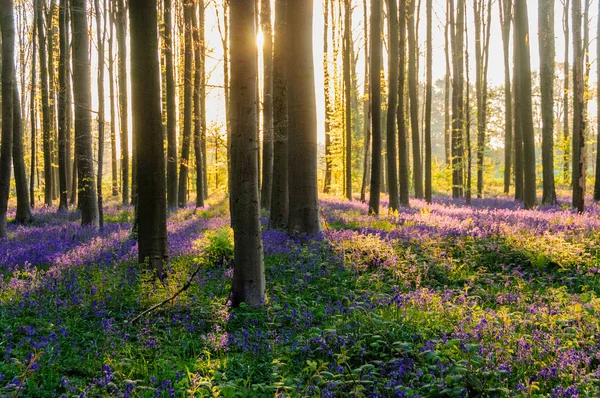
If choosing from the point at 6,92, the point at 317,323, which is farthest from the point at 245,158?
the point at 6,92

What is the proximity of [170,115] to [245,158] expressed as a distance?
12279 mm

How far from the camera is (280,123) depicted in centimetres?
1238

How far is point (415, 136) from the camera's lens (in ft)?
73.0

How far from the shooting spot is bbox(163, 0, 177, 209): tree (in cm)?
1742

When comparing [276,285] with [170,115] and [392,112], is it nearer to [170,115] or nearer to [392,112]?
[392,112]

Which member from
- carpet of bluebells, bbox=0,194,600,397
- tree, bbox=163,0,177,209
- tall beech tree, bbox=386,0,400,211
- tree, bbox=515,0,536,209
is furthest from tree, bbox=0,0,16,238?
tree, bbox=515,0,536,209

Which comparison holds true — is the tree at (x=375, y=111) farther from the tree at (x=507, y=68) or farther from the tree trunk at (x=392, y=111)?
the tree at (x=507, y=68)

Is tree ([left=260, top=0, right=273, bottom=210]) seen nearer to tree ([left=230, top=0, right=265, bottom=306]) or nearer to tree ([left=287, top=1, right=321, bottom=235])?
tree ([left=287, top=1, right=321, bottom=235])

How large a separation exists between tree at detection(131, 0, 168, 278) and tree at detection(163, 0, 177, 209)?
34.3ft

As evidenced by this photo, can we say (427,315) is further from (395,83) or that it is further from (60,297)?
(395,83)

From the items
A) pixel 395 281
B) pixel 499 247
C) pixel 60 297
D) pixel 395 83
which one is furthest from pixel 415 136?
pixel 60 297

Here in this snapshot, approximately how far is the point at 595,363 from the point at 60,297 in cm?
640

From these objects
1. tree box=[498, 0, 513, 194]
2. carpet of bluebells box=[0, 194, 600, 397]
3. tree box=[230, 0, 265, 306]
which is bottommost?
carpet of bluebells box=[0, 194, 600, 397]

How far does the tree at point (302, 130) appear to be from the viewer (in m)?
10.4
